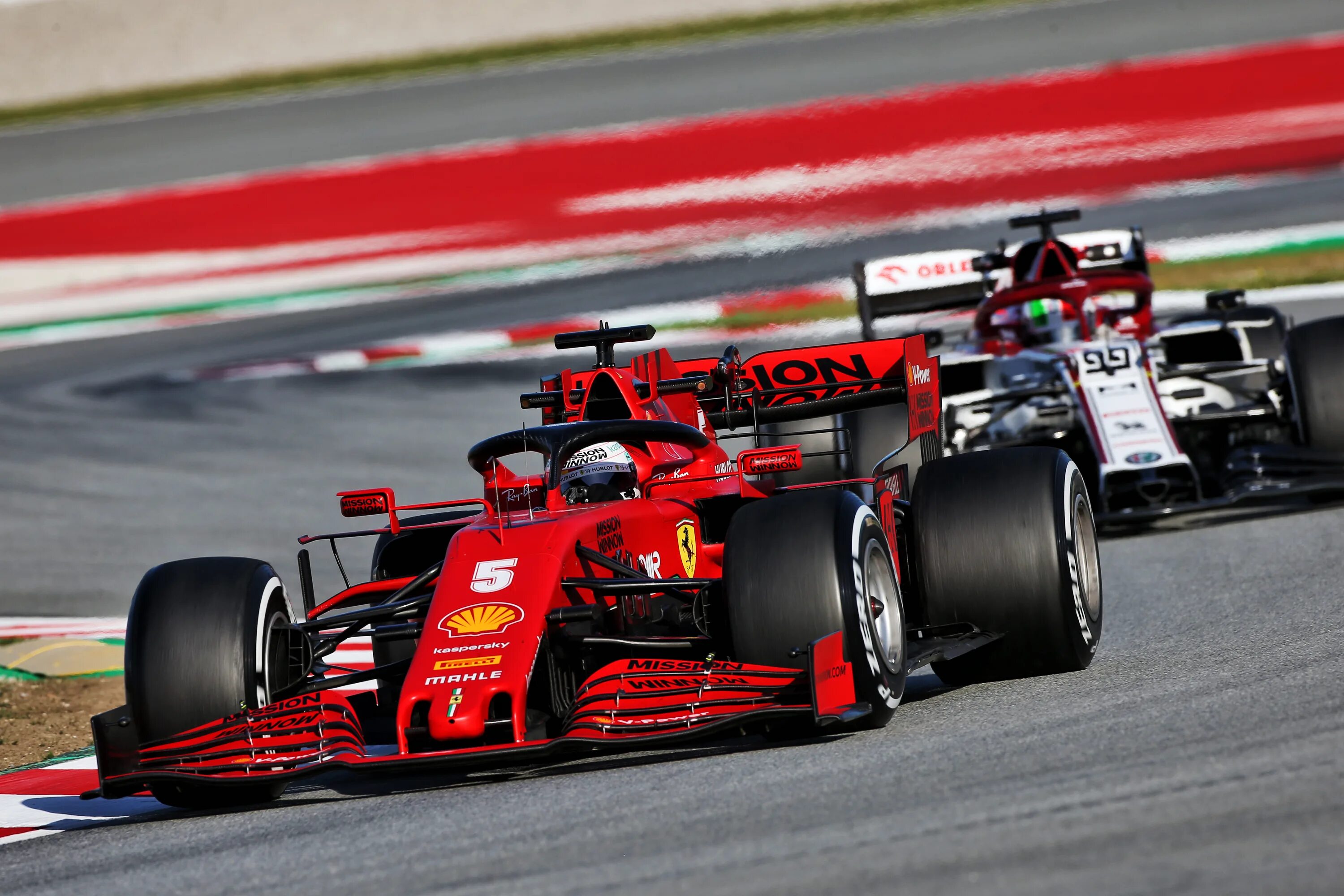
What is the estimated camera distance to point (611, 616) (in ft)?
21.8

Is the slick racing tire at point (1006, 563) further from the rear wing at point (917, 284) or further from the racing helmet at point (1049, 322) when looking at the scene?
the rear wing at point (917, 284)

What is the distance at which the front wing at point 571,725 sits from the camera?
577 centimetres

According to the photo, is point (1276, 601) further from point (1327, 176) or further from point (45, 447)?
point (1327, 176)

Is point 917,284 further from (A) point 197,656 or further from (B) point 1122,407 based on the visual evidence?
(A) point 197,656

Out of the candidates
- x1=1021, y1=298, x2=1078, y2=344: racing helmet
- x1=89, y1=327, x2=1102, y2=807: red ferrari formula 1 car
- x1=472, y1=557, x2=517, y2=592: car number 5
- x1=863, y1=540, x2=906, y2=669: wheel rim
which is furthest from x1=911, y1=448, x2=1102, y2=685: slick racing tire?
x1=1021, y1=298, x2=1078, y2=344: racing helmet

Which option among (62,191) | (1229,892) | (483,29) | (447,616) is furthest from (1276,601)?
(483,29)

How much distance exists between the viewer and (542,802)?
18.6ft

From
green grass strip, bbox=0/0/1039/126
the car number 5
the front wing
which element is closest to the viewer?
the front wing

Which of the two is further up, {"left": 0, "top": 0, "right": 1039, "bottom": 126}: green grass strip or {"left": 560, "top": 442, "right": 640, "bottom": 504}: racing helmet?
{"left": 0, "top": 0, "right": 1039, "bottom": 126}: green grass strip

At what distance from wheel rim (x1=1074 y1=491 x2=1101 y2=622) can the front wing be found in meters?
1.67

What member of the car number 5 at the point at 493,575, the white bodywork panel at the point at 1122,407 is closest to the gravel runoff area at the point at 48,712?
the car number 5 at the point at 493,575

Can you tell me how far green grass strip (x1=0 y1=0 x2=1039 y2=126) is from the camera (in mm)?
29188

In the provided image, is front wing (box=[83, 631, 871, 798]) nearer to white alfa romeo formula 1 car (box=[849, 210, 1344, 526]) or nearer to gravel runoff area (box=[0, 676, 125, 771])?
gravel runoff area (box=[0, 676, 125, 771])

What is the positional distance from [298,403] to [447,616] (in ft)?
34.5
